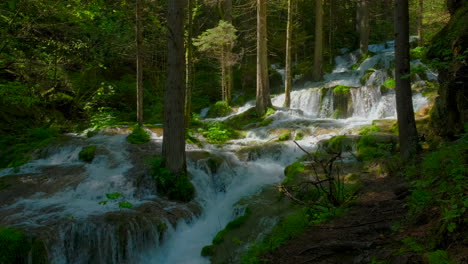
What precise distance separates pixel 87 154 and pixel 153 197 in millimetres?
3534

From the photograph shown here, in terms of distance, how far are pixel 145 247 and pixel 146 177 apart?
7.94ft

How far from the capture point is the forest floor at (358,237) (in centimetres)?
350

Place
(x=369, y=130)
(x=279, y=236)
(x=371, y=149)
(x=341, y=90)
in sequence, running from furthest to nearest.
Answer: (x=341, y=90) < (x=369, y=130) < (x=371, y=149) < (x=279, y=236)

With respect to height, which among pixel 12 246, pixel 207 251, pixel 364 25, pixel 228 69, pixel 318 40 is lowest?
pixel 207 251

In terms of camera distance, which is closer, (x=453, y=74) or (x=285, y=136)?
(x=453, y=74)

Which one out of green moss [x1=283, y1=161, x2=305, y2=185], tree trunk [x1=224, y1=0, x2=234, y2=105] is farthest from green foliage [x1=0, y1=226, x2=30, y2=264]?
tree trunk [x1=224, y1=0, x2=234, y2=105]

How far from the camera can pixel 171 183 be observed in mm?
Result: 8242

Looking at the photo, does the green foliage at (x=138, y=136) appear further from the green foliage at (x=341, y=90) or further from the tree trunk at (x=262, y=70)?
the green foliage at (x=341, y=90)

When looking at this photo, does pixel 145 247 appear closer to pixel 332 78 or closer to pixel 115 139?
pixel 115 139

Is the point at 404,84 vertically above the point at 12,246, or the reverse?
the point at 404,84

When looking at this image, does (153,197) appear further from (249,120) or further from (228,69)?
(228,69)

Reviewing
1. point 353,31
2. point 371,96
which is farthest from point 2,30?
point 353,31

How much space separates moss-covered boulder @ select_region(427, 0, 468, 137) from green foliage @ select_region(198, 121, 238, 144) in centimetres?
811

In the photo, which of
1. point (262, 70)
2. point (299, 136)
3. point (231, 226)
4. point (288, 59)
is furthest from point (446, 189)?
point (288, 59)
